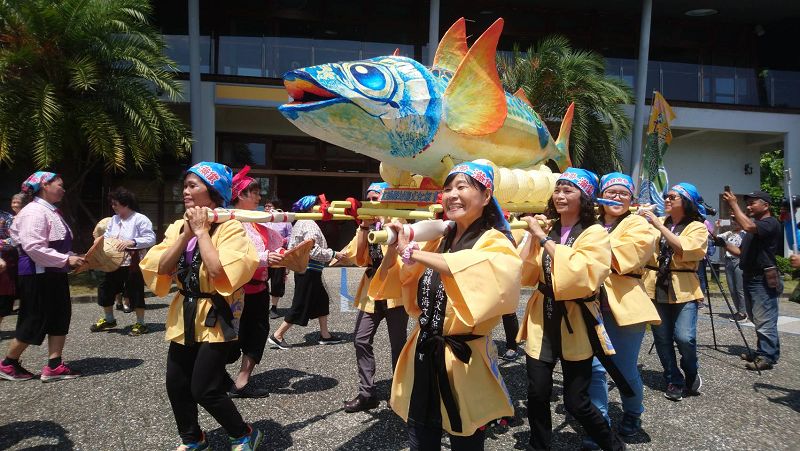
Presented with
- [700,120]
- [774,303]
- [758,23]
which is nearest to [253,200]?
[774,303]

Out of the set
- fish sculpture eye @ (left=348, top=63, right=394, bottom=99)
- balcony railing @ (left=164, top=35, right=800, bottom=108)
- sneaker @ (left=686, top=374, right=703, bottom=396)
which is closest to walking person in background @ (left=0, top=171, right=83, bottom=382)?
fish sculpture eye @ (left=348, top=63, right=394, bottom=99)

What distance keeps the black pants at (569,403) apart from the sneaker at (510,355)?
7.04ft


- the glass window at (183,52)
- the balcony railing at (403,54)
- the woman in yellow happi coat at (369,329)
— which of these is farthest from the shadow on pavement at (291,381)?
the glass window at (183,52)

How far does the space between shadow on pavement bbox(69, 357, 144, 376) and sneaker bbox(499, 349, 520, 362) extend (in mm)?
3780

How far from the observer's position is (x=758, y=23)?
15320 millimetres

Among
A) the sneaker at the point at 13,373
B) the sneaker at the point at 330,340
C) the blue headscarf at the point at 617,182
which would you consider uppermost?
the blue headscarf at the point at 617,182

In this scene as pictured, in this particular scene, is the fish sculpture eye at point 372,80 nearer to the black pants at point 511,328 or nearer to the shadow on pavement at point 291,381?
the shadow on pavement at point 291,381

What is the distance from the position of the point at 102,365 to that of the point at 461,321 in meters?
4.37

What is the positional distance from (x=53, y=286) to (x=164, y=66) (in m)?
7.68

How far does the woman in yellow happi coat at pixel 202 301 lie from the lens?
2823 mm

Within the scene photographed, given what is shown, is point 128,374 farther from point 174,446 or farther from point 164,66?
point 164,66

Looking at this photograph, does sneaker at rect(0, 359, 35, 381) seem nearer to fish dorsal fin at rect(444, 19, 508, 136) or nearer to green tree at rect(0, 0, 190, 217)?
fish dorsal fin at rect(444, 19, 508, 136)

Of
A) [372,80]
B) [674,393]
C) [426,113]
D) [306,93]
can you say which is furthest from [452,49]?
[674,393]

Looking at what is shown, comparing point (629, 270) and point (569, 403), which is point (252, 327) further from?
point (629, 270)
